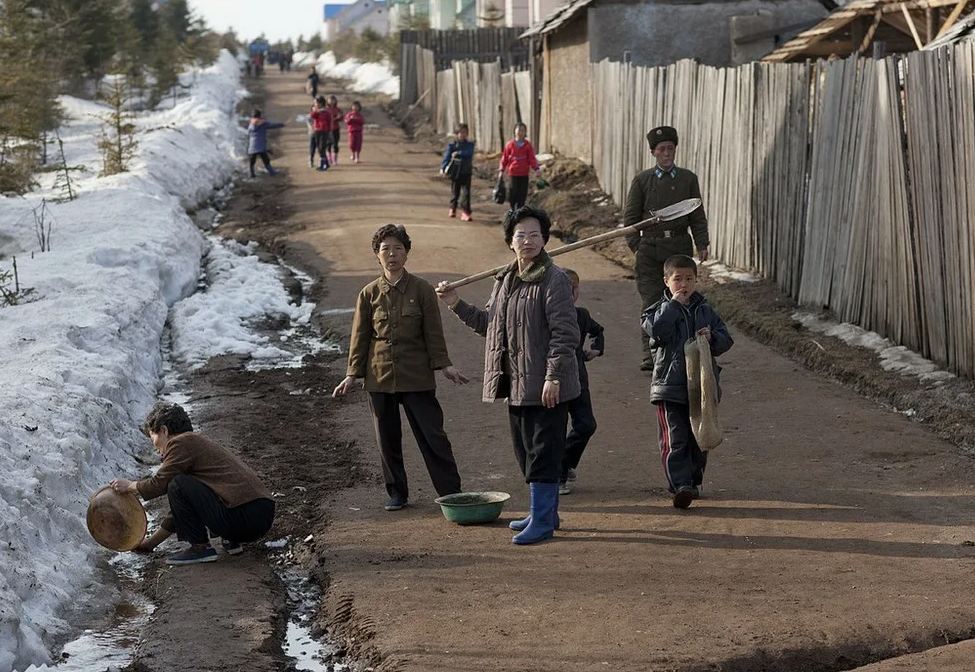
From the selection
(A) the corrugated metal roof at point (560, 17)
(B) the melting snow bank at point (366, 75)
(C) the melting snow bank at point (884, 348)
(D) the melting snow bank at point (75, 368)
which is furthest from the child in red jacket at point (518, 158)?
(B) the melting snow bank at point (366, 75)

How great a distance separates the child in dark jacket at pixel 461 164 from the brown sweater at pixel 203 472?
13.1 metres

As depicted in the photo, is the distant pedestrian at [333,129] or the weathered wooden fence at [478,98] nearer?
the distant pedestrian at [333,129]

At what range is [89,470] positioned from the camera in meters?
8.23

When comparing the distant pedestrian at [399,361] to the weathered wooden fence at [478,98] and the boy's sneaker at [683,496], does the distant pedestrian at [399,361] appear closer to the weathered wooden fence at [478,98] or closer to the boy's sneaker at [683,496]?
the boy's sneaker at [683,496]

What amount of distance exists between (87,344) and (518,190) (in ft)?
31.6

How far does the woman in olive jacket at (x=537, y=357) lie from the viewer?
6957mm

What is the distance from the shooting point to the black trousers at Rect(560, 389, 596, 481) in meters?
7.96

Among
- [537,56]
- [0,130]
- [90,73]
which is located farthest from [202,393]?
[90,73]

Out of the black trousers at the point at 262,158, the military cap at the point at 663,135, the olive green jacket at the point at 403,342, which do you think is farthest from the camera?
the black trousers at the point at 262,158

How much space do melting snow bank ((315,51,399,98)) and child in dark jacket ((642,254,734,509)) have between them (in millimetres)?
42971

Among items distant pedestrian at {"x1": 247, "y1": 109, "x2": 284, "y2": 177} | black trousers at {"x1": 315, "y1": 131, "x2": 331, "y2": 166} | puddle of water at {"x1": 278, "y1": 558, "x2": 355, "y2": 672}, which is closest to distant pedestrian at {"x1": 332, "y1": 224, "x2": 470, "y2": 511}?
puddle of water at {"x1": 278, "y1": 558, "x2": 355, "y2": 672}

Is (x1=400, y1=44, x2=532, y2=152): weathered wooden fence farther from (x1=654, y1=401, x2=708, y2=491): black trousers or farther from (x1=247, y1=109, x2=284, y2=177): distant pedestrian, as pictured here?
(x1=654, y1=401, x2=708, y2=491): black trousers

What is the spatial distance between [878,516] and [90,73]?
38383 millimetres

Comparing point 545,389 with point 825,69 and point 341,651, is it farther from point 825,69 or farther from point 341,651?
point 825,69
